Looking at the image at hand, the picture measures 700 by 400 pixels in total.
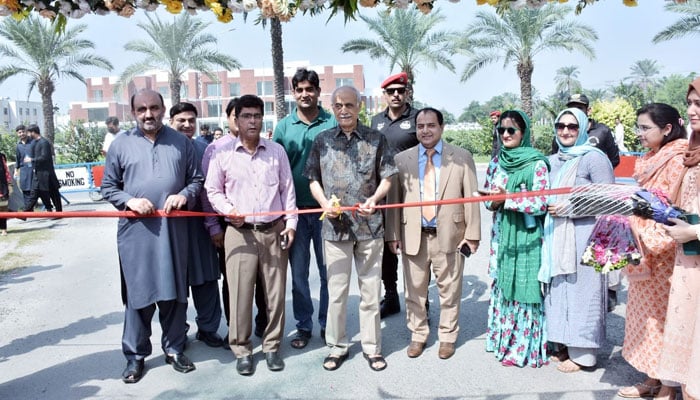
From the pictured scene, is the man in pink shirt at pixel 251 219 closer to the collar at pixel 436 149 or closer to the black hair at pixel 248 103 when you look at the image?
the black hair at pixel 248 103

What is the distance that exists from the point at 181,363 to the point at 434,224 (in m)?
2.24

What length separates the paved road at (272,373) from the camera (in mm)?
3742

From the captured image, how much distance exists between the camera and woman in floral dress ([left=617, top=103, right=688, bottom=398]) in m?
3.41

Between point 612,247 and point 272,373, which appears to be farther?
point 272,373

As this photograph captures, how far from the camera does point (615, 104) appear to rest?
75.8 ft

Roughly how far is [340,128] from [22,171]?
10.3 m

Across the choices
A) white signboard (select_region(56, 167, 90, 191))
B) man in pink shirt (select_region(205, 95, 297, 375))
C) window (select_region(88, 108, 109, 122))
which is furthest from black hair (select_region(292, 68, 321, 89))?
window (select_region(88, 108, 109, 122))

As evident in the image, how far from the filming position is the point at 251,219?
13.4ft

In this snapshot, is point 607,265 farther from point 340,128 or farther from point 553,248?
point 340,128

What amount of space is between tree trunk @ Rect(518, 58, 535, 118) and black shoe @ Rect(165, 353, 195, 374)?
69.4 ft

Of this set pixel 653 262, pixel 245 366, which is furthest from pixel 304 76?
pixel 653 262

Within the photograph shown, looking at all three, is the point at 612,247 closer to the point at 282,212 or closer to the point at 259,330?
the point at 282,212

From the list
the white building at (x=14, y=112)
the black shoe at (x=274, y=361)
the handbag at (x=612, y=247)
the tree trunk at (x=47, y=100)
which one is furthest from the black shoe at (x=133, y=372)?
the white building at (x=14, y=112)

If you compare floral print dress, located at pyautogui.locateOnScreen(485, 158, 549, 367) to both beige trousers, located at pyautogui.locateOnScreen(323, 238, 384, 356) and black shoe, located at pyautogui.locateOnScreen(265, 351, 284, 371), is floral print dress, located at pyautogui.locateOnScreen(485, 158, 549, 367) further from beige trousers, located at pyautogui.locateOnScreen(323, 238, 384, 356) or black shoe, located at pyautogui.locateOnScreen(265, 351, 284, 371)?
black shoe, located at pyautogui.locateOnScreen(265, 351, 284, 371)
